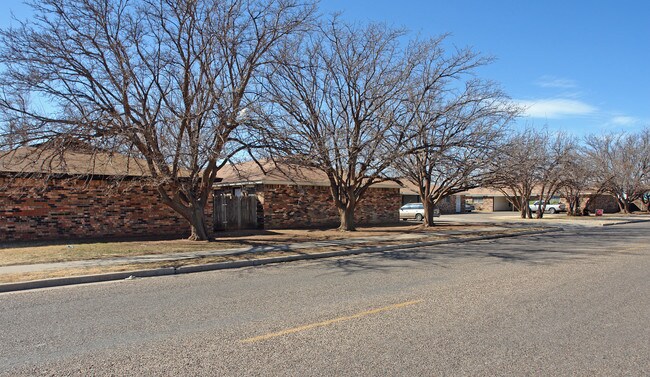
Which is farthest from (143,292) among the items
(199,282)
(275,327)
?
(275,327)

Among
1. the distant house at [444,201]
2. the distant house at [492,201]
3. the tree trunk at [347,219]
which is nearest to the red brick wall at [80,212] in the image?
the tree trunk at [347,219]

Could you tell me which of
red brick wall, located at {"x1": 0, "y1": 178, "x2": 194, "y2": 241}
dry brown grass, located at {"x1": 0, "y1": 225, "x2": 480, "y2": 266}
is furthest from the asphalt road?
red brick wall, located at {"x1": 0, "y1": 178, "x2": 194, "y2": 241}

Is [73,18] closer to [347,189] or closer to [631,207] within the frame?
[347,189]

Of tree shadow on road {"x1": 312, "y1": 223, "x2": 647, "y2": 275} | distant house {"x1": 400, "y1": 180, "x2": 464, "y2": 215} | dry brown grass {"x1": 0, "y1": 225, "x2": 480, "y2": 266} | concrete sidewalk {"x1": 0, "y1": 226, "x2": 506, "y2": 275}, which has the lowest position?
tree shadow on road {"x1": 312, "y1": 223, "x2": 647, "y2": 275}

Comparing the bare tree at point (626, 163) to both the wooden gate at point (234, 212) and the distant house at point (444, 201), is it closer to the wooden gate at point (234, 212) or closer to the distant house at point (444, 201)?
the distant house at point (444, 201)

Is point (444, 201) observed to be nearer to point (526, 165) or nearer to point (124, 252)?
point (526, 165)

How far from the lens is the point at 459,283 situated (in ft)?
29.0

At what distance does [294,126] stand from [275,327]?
575 inches

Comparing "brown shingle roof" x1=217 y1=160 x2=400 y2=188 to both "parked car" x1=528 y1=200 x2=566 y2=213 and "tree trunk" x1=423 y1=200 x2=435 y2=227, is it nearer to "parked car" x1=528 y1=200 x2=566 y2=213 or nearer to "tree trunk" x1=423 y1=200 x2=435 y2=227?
"tree trunk" x1=423 y1=200 x2=435 y2=227

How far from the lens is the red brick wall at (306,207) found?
23922 millimetres

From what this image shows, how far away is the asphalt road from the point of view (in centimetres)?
460

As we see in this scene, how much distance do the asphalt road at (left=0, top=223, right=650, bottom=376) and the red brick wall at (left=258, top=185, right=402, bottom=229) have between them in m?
13.5

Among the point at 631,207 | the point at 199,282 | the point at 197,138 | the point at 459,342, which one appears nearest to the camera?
the point at 459,342

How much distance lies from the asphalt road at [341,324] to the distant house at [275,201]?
1227cm
